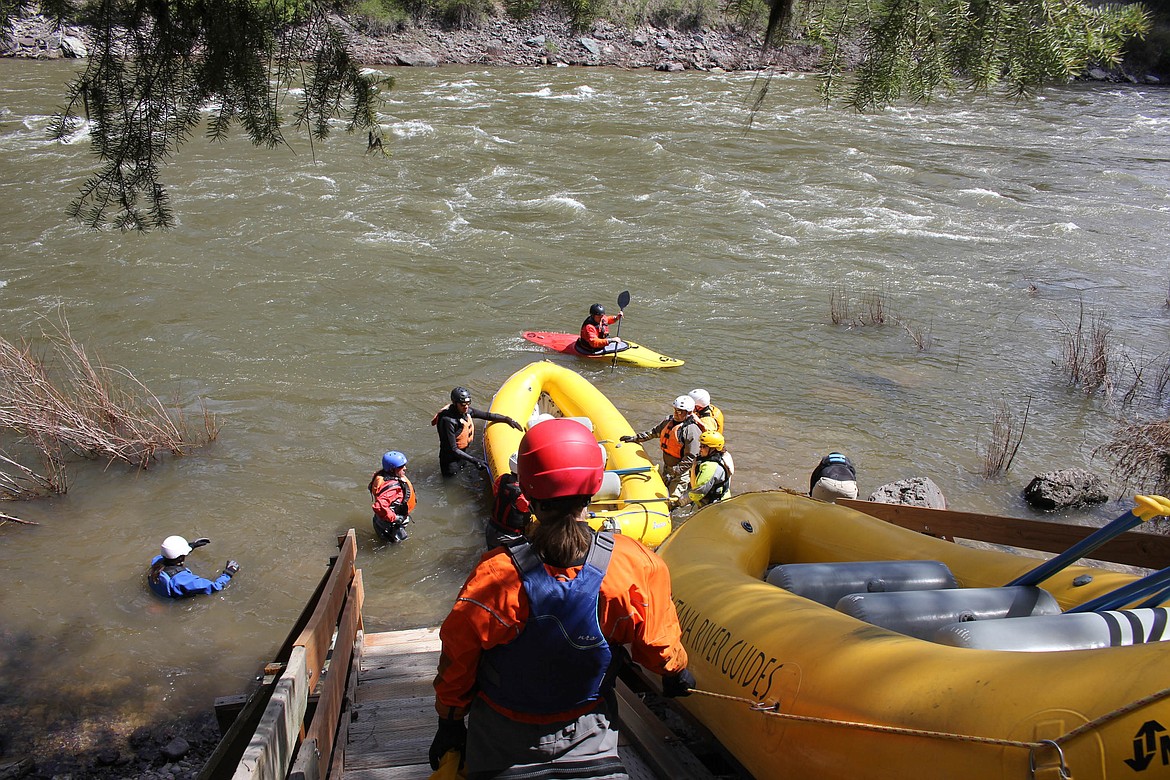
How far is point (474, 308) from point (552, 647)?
1015 centimetres

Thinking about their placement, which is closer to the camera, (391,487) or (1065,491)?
(391,487)

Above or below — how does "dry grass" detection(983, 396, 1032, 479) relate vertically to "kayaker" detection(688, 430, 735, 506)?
below

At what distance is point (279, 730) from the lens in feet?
7.37

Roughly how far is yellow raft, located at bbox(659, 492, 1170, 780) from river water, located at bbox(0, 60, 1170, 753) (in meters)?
→ 2.22

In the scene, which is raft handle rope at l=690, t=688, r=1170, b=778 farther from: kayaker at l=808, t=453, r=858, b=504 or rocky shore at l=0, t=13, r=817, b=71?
rocky shore at l=0, t=13, r=817, b=71

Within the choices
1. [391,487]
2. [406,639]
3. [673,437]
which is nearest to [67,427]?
[391,487]

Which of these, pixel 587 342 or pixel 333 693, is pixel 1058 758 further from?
pixel 587 342

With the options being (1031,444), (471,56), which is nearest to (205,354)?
(1031,444)

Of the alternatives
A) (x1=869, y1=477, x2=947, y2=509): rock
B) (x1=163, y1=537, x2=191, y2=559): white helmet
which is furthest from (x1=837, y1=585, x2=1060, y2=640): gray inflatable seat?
(x1=163, y1=537, x2=191, y2=559): white helmet

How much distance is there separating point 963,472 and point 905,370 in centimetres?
246

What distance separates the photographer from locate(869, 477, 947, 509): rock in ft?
21.2

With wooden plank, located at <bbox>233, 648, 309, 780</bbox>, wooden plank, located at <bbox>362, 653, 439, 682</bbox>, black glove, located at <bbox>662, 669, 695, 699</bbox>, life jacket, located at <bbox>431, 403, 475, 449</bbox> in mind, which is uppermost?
black glove, located at <bbox>662, 669, 695, 699</bbox>

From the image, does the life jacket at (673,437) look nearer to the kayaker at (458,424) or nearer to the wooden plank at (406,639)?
the kayaker at (458,424)

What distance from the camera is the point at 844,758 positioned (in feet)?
8.13
